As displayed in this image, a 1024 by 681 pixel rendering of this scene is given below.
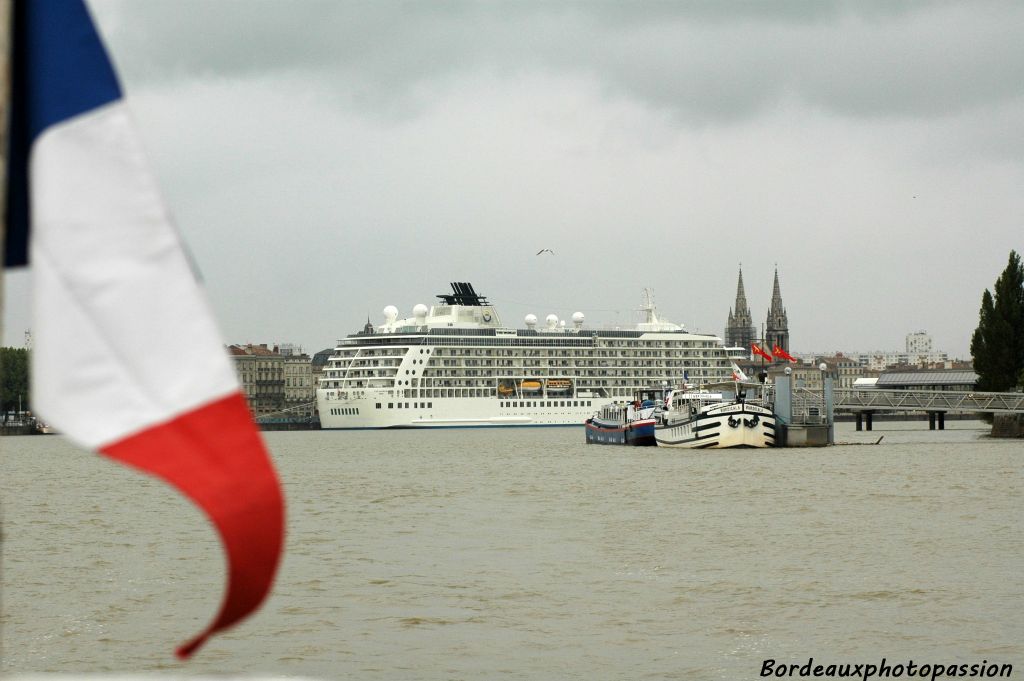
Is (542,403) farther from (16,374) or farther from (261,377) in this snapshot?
(261,377)

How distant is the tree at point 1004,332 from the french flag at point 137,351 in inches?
3026

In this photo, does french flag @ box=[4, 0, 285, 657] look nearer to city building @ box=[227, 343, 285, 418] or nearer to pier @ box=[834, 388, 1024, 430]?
pier @ box=[834, 388, 1024, 430]

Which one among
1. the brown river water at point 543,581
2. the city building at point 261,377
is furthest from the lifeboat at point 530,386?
the brown river water at point 543,581

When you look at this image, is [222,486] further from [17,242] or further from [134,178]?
[17,242]

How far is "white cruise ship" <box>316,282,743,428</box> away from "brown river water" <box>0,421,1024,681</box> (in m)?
72.6

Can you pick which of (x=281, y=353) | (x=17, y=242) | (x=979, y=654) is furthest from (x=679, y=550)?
(x=281, y=353)

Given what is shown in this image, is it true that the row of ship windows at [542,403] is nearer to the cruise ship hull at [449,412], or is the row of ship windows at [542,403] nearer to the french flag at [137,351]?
the cruise ship hull at [449,412]

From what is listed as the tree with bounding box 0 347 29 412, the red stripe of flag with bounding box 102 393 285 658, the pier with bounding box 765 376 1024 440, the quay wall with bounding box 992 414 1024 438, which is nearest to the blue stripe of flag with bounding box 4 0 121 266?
the red stripe of flag with bounding box 102 393 285 658

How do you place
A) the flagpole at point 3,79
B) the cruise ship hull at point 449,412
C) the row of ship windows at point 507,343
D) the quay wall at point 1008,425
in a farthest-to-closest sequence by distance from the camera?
the row of ship windows at point 507,343 → the cruise ship hull at point 449,412 → the quay wall at point 1008,425 → the flagpole at point 3,79

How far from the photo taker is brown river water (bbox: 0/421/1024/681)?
45.1 feet

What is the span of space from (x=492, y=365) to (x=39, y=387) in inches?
4459

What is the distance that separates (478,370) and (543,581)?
9644 cm

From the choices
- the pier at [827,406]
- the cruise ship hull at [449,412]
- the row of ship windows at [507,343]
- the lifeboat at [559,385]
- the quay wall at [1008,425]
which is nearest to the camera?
the pier at [827,406]

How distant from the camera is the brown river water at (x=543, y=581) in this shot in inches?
541
